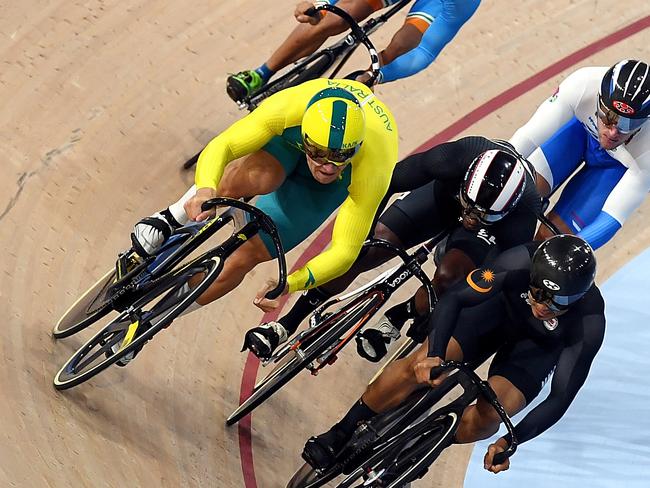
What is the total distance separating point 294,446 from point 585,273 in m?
1.86

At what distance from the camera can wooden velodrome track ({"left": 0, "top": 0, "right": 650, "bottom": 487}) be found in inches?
186

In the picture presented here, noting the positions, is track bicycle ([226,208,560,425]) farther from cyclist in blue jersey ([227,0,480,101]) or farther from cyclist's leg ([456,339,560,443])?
cyclist in blue jersey ([227,0,480,101])

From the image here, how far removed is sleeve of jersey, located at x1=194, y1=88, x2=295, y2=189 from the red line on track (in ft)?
3.76

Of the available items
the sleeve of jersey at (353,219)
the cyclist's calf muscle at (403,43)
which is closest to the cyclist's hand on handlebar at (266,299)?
the sleeve of jersey at (353,219)

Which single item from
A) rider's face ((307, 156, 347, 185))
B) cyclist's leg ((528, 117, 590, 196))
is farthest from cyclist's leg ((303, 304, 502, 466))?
cyclist's leg ((528, 117, 590, 196))

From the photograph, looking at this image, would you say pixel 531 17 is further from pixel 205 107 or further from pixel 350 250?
pixel 350 250

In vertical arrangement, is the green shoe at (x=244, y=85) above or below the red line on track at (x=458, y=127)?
above

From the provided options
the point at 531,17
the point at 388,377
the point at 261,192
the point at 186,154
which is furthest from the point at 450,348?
the point at 531,17

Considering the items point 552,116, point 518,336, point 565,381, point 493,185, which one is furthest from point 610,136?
point 565,381

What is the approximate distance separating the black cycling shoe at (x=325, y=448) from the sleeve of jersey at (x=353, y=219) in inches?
33.3

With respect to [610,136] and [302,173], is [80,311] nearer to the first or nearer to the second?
[302,173]

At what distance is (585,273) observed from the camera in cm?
407

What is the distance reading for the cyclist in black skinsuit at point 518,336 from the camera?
410 cm

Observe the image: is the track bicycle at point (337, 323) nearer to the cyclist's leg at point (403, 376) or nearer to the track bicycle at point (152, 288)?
the cyclist's leg at point (403, 376)
